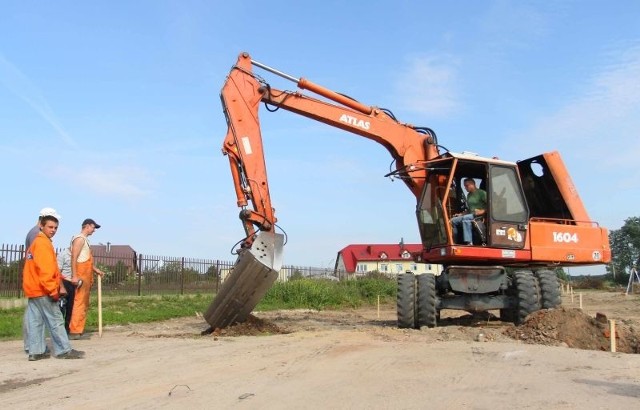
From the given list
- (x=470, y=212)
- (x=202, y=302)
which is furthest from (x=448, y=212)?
(x=202, y=302)

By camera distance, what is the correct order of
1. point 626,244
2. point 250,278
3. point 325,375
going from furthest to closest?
1. point 626,244
2. point 250,278
3. point 325,375

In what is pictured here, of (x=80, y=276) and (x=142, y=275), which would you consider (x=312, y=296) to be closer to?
(x=142, y=275)

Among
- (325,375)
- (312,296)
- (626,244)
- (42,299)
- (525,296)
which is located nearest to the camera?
(325,375)

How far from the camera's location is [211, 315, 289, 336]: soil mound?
10.0m

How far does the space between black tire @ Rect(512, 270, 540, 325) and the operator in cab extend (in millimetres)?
1183

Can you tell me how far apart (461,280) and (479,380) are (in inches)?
221

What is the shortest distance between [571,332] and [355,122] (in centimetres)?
570

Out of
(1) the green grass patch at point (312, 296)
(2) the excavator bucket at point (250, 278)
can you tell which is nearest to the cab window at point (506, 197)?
(2) the excavator bucket at point (250, 278)

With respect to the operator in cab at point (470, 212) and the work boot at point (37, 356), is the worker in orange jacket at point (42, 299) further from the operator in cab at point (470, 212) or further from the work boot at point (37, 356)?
the operator in cab at point (470, 212)

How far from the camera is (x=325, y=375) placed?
614 centimetres

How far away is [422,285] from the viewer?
11234mm

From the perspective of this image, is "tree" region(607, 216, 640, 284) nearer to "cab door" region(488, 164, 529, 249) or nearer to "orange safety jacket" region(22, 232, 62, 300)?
"cab door" region(488, 164, 529, 249)

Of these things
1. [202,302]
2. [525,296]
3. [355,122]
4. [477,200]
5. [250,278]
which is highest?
[355,122]

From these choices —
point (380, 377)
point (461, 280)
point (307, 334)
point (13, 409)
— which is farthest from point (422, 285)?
point (13, 409)
